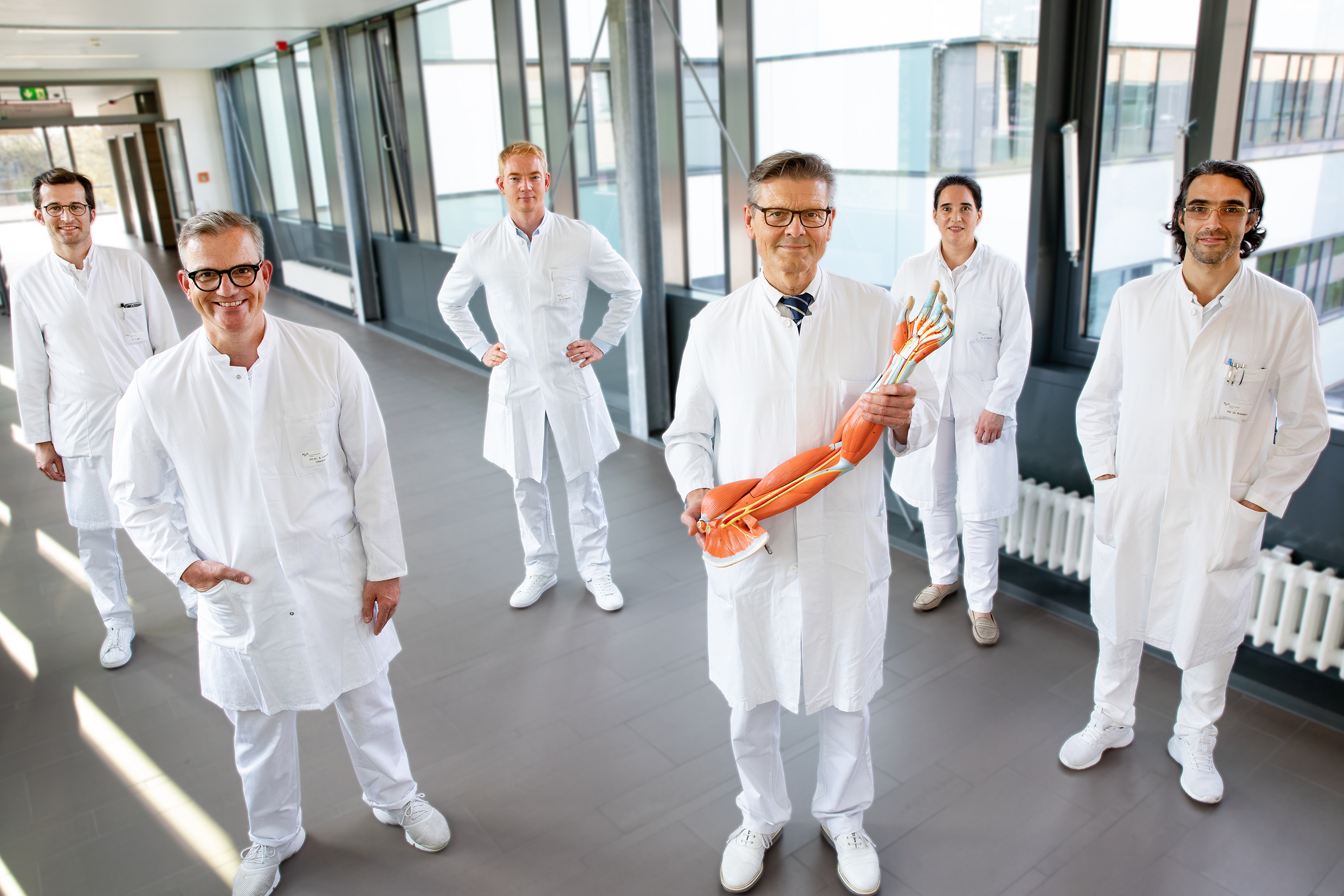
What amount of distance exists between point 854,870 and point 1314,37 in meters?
3.05

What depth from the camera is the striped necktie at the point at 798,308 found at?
214 cm

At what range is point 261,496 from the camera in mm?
2131

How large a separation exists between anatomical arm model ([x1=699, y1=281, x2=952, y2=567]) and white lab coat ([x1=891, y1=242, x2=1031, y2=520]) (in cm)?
136

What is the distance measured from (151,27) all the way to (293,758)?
823cm

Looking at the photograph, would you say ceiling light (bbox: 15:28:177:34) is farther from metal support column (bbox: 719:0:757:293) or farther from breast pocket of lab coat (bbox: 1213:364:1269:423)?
breast pocket of lab coat (bbox: 1213:364:1269:423)

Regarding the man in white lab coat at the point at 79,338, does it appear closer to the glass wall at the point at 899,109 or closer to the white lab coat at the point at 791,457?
the white lab coat at the point at 791,457

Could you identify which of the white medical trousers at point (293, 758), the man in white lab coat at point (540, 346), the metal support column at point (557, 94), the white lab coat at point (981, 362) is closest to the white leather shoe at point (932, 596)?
the white lab coat at point (981, 362)

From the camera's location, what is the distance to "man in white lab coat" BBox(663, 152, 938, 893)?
7.03ft

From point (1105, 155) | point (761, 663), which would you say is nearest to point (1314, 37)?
point (1105, 155)

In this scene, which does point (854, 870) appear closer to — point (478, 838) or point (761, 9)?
point (478, 838)

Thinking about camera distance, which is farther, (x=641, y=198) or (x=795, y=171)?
(x=641, y=198)

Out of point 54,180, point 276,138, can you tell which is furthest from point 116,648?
point 276,138

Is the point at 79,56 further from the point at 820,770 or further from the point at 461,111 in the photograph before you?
the point at 820,770

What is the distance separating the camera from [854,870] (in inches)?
93.4
